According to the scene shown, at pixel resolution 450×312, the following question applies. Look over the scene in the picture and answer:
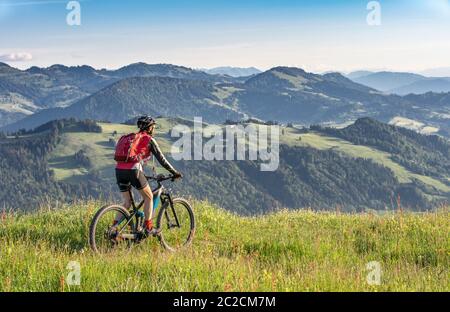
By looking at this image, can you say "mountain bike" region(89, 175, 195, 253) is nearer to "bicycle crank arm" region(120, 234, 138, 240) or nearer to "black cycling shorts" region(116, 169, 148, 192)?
"bicycle crank arm" region(120, 234, 138, 240)

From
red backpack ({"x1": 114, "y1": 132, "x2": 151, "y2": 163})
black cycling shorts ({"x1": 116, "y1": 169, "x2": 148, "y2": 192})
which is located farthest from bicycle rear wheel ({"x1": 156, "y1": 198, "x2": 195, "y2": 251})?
red backpack ({"x1": 114, "y1": 132, "x2": 151, "y2": 163})

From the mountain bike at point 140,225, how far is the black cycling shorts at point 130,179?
1.22 feet

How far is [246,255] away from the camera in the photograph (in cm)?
1075

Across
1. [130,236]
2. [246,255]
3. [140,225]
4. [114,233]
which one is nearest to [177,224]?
[140,225]

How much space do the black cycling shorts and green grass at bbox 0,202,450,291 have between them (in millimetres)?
1397

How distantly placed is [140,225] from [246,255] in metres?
2.49

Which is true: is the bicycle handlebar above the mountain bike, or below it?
above

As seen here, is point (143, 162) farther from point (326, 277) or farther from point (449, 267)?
point (449, 267)

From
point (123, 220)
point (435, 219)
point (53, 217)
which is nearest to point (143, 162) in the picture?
point (123, 220)

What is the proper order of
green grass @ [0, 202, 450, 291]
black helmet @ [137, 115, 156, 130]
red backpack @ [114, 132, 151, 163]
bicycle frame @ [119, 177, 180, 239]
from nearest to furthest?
green grass @ [0, 202, 450, 291]
red backpack @ [114, 132, 151, 163]
black helmet @ [137, 115, 156, 130]
bicycle frame @ [119, 177, 180, 239]

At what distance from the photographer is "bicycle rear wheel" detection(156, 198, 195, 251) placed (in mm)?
11953

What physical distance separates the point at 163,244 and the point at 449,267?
6.06 meters

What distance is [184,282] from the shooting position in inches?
272

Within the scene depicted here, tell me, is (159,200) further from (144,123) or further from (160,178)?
(144,123)
